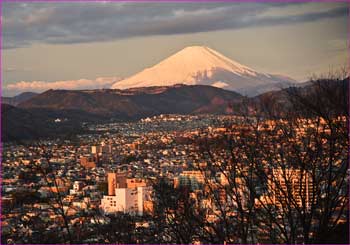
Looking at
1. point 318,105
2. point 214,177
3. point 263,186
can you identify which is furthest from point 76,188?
point 318,105

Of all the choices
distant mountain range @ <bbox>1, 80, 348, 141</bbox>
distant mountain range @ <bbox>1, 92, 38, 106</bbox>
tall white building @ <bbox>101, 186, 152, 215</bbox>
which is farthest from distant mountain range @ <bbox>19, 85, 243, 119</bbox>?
tall white building @ <bbox>101, 186, 152, 215</bbox>

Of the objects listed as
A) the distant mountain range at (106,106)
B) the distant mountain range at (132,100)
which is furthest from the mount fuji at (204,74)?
the distant mountain range at (132,100)

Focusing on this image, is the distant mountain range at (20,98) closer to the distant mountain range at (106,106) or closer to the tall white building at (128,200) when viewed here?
the distant mountain range at (106,106)

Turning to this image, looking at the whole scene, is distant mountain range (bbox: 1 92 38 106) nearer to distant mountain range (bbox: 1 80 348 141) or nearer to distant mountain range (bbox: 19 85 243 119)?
distant mountain range (bbox: 1 80 348 141)

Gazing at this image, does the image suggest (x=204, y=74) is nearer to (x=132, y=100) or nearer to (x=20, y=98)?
(x=20, y=98)

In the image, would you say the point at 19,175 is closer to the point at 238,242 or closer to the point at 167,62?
the point at 238,242

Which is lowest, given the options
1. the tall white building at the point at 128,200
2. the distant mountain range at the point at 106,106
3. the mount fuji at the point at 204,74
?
the tall white building at the point at 128,200

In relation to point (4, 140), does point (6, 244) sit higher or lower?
lower

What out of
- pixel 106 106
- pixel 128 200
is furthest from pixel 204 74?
pixel 106 106
